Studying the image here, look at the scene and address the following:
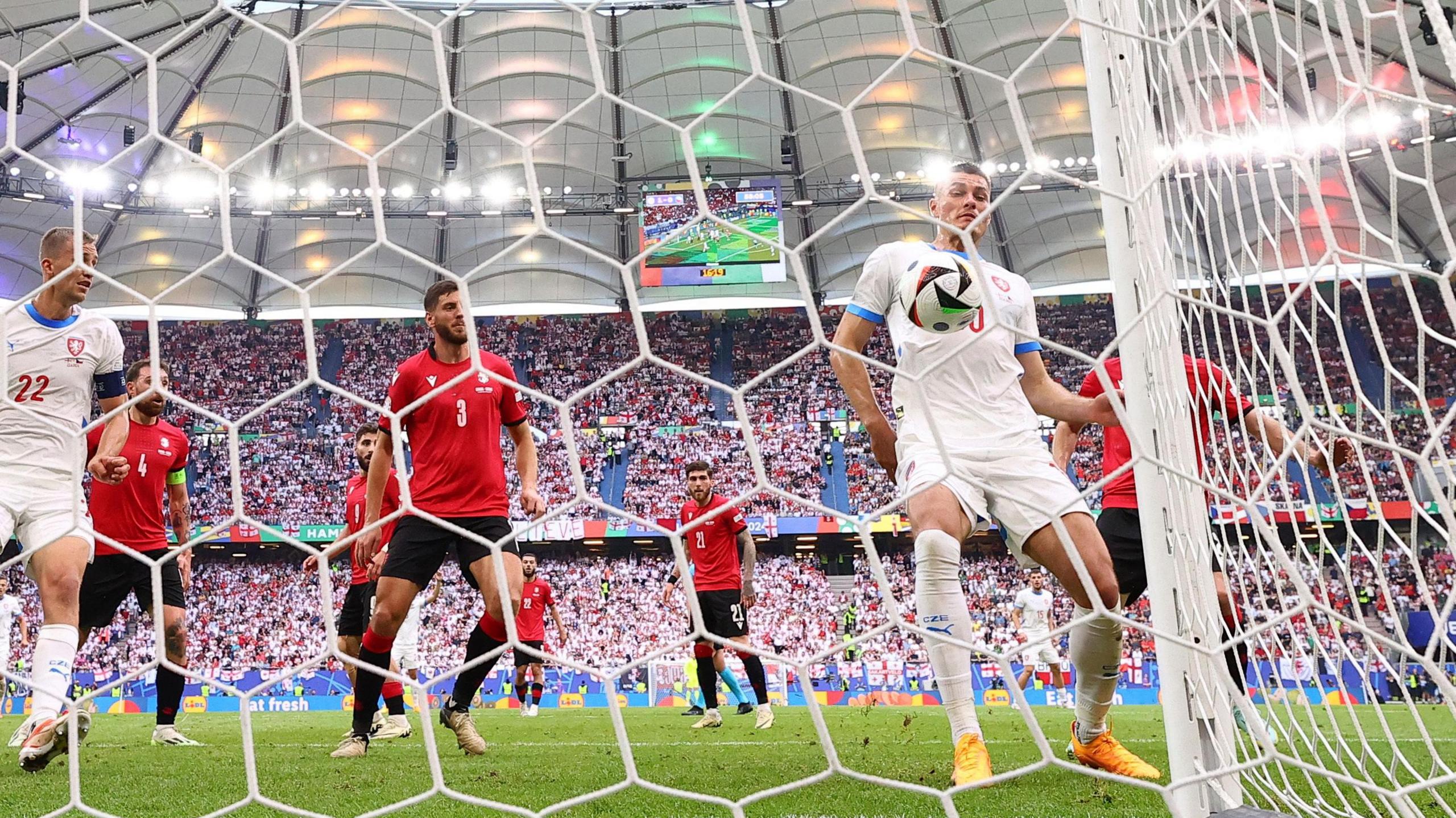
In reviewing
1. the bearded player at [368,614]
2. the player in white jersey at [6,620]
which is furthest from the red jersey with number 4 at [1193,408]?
the player in white jersey at [6,620]

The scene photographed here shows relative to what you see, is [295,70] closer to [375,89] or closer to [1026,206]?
[375,89]

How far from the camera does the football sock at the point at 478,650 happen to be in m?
3.71

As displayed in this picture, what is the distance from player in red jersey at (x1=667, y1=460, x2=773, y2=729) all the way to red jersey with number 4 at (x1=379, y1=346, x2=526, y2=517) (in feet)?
6.90

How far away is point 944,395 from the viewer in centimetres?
253

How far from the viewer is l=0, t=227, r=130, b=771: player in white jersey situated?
270 cm

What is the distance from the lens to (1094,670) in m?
2.65

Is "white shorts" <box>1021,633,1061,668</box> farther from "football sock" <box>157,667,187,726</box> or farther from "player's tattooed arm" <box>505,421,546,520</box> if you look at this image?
"football sock" <box>157,667,187,726</box>

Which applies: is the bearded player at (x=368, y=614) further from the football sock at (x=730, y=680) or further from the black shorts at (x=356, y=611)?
the football sock at (x=730, y=680)

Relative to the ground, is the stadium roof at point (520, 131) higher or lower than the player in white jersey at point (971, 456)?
higher

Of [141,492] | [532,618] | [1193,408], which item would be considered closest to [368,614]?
[141,492]

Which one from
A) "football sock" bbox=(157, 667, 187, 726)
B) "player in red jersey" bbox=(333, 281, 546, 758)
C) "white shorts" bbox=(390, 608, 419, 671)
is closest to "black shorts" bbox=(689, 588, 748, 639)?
"player in red jersey" bbox=(333, 281, 546, 758)

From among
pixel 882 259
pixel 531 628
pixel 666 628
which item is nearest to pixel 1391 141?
pixel 666 628

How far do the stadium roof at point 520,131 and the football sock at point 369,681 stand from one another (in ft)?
32.4

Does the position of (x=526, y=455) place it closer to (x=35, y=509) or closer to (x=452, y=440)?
(x=452, y=440)
